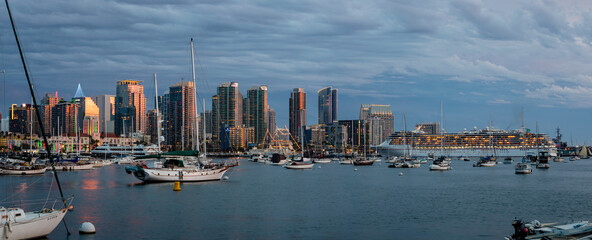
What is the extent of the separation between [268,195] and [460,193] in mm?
20841

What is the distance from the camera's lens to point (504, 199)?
57375 mm

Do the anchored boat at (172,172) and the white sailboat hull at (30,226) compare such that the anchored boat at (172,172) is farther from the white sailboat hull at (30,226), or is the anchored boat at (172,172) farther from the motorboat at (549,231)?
the motorboat at (549,231)

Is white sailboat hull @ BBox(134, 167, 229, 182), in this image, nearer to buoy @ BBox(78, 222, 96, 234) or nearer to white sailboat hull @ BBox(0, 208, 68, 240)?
buoy @ BBox(78, 222, 96, 234)

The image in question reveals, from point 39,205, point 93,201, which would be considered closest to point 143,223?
point 39,205

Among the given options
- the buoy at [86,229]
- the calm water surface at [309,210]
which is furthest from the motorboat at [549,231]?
the buoy at [86,229]

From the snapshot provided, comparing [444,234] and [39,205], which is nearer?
[444,234]

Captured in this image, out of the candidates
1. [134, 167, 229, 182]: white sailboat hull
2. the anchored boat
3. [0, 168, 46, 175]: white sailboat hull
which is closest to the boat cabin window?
the anchored boat

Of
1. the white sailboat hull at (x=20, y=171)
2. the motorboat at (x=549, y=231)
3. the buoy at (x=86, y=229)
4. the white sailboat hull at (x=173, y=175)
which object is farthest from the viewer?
the white sailboat hull at (x=20, y=171)

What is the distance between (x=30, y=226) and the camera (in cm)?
2903

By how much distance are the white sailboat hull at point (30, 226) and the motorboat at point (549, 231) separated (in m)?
23.1

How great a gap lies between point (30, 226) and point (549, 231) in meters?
25.9

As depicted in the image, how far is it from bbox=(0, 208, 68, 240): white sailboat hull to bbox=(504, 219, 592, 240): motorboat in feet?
75.8

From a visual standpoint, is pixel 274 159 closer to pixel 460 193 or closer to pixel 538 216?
pixel 460 193

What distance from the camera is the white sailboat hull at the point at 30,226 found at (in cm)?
2762
